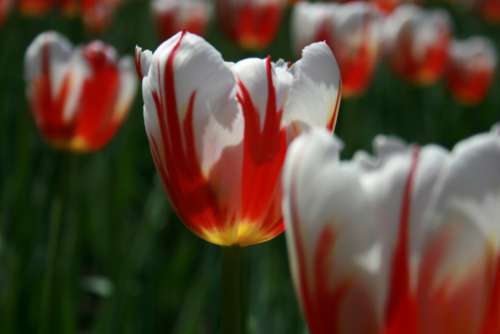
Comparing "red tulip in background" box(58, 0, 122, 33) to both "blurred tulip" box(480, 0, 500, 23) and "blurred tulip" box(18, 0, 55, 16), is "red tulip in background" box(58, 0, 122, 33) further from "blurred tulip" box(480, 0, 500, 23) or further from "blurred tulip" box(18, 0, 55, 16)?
"blurred tulip" box(480, 0, 500, 23)

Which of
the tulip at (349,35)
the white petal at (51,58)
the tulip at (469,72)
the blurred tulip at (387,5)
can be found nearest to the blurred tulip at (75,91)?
the white petal at (51,58)

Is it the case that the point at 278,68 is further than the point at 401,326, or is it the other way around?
the point at 278,68

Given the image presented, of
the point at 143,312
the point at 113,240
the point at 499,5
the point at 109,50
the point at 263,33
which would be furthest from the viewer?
the point at 499,5

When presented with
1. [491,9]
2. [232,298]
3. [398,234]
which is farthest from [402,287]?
[491,9]

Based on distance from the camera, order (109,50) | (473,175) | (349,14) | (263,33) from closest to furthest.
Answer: (473,175), (109,50), (349,14), (263,33)

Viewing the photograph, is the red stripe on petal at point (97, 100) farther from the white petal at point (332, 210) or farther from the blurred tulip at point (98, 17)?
the blurred tulip at point (98, 17)

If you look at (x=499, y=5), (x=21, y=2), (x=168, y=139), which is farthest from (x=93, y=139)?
(x=499, y=5)

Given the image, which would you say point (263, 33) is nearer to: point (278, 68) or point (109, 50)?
point (109, 50)
